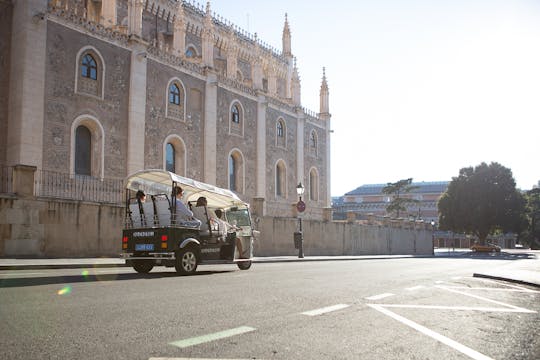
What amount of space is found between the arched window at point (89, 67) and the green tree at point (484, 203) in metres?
49.4

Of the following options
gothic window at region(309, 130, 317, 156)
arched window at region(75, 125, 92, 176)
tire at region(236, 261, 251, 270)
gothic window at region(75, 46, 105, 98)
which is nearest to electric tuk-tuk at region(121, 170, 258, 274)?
tire at region(236, 261, 251, 270)

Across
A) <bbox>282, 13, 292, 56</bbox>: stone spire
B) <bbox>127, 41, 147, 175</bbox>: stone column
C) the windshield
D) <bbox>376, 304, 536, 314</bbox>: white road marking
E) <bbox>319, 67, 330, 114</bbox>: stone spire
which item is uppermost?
<bbox>282, 13, 292, 56</bbox>: stone spire

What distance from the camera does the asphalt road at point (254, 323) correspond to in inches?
162

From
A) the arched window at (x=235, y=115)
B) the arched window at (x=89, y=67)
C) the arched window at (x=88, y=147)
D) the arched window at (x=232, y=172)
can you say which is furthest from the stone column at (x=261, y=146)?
the arched window at (x=89, y=67)

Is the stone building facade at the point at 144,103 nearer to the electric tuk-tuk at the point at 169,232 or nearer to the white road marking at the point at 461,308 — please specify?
the electric tuk-tuk at the point at 169,232

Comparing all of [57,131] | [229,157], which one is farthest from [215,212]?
[229,157]

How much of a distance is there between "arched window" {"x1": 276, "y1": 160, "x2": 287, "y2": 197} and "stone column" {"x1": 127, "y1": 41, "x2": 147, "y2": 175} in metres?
14.9

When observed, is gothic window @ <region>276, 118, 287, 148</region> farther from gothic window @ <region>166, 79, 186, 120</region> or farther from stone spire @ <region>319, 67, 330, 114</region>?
gothic window @ <region>166, 79, 186, 120</region>

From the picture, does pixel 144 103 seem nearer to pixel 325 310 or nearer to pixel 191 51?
pixel 191 51

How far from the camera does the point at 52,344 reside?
164 inches

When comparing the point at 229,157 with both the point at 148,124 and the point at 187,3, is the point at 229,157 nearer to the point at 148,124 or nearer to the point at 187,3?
the point at 148,124

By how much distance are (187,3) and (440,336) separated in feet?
117

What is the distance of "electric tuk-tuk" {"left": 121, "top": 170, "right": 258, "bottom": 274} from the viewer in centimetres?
1159

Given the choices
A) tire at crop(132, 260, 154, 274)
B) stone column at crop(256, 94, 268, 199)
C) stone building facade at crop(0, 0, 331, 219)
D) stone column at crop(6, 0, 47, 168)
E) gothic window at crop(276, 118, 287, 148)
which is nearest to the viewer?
tire at crop(132, 260, 154, 274)
